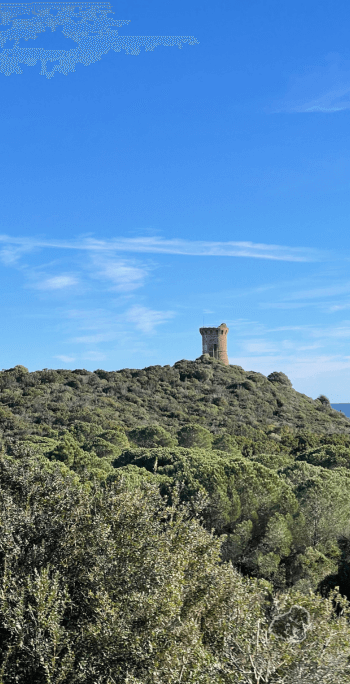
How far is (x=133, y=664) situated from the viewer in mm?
9016

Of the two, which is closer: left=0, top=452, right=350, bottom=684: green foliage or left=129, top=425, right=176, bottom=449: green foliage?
left=0, top=452, right=350, bottom=684: green foliage

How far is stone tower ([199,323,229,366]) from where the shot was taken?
9869cm

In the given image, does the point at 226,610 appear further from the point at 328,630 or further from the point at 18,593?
the point at 18,593

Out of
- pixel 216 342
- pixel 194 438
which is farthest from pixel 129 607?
pixel 216 342

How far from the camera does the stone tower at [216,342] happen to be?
9869 cm

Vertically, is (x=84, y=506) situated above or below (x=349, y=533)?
above

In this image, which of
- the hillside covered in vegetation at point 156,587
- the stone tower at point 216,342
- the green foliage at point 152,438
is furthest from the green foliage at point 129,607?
the stone tower at point 216,342

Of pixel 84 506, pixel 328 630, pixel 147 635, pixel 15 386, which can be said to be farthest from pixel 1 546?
pixel 15 386

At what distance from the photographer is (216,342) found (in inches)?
3888

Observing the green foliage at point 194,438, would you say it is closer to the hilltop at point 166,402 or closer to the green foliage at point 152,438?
the green foliage at point 152,438

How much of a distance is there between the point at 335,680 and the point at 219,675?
5.47ft

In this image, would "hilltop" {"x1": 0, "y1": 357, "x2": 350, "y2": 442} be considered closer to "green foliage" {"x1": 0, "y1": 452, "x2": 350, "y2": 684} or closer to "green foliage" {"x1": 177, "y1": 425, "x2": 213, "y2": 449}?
"green foliage" {"x1": 177, "y1": 425, "x2": 213, "y2": 449}

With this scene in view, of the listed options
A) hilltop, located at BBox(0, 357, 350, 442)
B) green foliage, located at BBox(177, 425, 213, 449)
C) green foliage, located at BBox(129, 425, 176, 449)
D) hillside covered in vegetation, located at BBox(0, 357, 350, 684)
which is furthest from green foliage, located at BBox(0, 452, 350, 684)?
hilltop, located at BBox(0, 357, 350, 442)

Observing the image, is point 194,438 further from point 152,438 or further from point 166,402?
point 166,402
